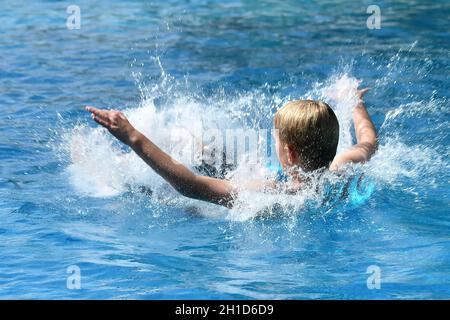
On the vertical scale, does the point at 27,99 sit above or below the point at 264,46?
below

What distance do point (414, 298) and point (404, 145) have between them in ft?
8.36

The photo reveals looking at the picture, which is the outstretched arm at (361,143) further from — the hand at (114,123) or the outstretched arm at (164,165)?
the hand at (114,123)

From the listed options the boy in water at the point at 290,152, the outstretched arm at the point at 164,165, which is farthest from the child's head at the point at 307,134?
the outstretched arm at the point at 164,165

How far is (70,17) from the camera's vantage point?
11328 millimetres

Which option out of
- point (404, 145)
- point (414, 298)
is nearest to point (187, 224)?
point (414, 298)

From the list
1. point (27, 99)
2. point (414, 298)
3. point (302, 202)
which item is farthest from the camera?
point (27, 99)

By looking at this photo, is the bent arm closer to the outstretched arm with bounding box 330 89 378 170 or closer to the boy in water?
the boy in water

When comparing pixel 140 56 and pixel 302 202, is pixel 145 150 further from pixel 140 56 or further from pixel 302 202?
pixel 140 56

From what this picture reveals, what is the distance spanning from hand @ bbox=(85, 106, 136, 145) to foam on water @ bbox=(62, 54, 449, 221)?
35.7 inches

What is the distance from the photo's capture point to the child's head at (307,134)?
4582 millimetres

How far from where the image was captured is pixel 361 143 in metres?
5.38

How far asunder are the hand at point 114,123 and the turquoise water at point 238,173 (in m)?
0.79

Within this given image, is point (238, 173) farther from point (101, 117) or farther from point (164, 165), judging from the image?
point (101, 117)

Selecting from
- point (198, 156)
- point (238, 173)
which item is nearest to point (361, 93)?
point (238, 173)
